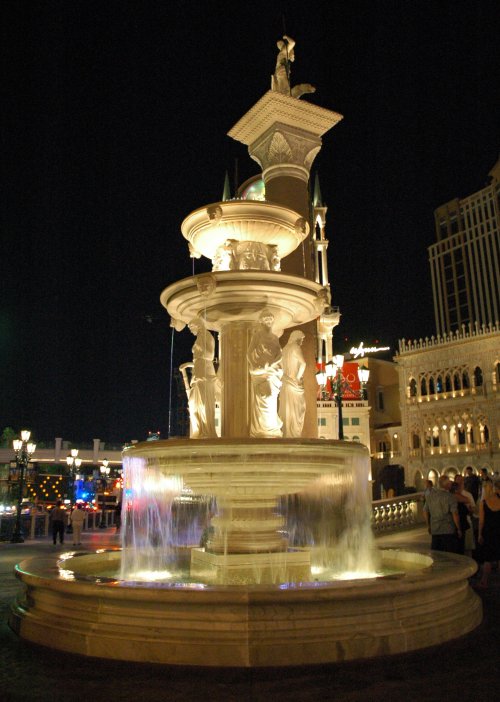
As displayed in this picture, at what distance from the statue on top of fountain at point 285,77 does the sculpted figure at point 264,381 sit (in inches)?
411

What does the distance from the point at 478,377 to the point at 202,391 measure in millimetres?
38544

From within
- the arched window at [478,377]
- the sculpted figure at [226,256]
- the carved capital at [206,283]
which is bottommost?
the carved capital at [206,283]

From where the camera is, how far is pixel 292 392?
765 cm

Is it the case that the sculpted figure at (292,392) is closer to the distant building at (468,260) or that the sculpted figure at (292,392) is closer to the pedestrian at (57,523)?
the pedestrian at (57,523)

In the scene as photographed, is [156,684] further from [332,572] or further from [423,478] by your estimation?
[423,478]

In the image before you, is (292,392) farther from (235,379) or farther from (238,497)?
(238,497)

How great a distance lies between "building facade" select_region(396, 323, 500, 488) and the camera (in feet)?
131

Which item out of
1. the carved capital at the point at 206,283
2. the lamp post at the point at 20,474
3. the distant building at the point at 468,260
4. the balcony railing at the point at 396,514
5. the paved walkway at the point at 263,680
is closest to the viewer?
the paved walkway at the point at 263,680

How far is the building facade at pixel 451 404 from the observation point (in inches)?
1577

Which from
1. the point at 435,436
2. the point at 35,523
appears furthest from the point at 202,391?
the point at 435,436

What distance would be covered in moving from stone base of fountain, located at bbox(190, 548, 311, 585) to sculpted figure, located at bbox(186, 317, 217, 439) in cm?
150

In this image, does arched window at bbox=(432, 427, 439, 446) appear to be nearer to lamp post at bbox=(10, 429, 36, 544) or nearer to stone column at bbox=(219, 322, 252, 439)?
lamp post at bbox=(10, 429, 36, 544)

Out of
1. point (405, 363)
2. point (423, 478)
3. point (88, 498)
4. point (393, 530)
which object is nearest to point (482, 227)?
point (405, 363)

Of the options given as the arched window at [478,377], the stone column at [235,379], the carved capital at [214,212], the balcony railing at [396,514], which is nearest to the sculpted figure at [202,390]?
the stone column at [235,379]
